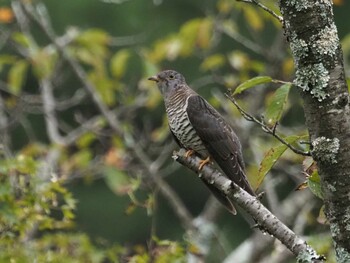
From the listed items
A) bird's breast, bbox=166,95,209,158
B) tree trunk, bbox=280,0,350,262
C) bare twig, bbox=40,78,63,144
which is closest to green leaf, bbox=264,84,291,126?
tree trunk, bbox=280,0,350,262

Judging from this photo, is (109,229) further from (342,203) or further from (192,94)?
(342,203)

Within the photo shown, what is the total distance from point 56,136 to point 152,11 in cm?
786

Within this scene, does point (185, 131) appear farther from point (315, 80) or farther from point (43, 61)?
point (315, 80)

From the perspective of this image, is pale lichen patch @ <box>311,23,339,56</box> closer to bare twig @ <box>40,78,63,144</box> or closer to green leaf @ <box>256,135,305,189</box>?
green leaf @ <box>256,135,305,189</box>

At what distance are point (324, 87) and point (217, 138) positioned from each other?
99.1 inches

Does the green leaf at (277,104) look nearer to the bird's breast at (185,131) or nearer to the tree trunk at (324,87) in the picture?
the tree trunk at (324,87)

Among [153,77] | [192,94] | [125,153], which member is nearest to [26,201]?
[192,94]

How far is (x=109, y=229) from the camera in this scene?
57.0 ft

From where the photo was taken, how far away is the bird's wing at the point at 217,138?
15.3 feet

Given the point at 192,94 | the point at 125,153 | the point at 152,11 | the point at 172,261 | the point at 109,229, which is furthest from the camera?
the point at 109,229

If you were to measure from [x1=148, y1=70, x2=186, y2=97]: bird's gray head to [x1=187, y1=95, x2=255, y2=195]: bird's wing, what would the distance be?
50cm

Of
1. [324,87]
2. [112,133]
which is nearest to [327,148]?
[324,87]

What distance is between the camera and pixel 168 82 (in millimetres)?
5742

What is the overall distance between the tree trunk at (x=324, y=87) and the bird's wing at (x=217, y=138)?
218 centimetres
